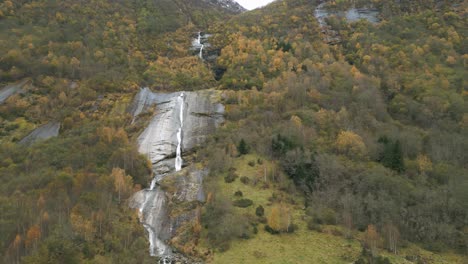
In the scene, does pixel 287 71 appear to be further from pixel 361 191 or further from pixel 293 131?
pixel 361 191

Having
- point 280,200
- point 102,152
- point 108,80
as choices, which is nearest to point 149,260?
point 280,200

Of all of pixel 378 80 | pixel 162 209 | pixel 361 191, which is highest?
pixel 378 80

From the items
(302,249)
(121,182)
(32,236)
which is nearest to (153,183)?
(121,182)

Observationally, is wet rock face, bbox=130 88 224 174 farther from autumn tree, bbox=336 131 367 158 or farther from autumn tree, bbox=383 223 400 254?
autumn tree, bbox=383 223 400 254

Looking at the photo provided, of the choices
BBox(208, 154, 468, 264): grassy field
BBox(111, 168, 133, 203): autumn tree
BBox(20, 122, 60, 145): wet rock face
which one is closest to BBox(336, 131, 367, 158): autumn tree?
BBox(208, 154, 468, 264): grassy field

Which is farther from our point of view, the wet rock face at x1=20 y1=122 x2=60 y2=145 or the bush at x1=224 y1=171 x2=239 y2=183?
the wet rock face at x1=20 y1=122 x2=60 y2=145

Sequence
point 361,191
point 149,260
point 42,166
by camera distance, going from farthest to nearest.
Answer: point 42,166, point 361,191, point 149,260

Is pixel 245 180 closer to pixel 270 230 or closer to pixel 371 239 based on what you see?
pixel 270 230
